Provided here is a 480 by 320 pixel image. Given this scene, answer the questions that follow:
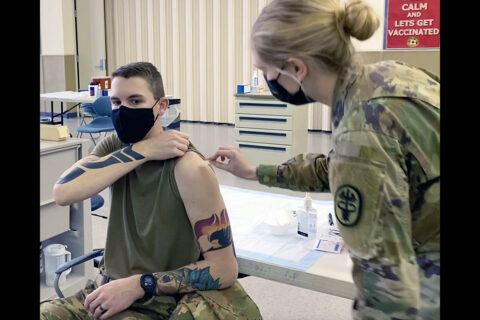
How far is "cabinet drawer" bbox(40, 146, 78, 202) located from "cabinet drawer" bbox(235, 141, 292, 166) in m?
2.72

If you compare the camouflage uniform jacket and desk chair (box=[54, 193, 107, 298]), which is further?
desk chair (box=[54, 193, 107, 298])

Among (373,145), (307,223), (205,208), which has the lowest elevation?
(307,223)

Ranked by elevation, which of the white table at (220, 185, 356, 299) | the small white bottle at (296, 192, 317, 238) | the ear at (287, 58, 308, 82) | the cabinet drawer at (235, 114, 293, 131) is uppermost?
the ear at (287, 58, 308, 82)

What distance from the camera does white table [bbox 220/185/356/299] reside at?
1507 mm

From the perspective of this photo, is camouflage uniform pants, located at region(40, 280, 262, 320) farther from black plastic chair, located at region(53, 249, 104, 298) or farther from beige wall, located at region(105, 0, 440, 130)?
beige wall, located at region(105, 0, 440, 130)

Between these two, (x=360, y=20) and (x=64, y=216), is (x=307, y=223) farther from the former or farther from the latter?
(x=64, y=216)

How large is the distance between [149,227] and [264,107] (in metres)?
3.56

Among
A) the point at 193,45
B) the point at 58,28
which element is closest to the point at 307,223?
the point at 193,45

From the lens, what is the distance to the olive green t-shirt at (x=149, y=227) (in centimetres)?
144

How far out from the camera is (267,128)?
4.89 meters

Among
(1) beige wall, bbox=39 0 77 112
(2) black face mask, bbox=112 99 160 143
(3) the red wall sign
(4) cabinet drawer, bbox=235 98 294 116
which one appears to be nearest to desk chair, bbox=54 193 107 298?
(2) black face mask, bbox=112 99 160 143

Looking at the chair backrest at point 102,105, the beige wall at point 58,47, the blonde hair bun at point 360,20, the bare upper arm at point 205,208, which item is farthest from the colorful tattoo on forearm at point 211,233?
the beige wall at point 58,47

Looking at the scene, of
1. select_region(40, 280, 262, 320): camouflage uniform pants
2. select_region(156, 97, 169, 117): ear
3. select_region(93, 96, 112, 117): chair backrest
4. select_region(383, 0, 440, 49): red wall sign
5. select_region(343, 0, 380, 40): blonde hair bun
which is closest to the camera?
select_region(343, 0, 380, 40): blonde hair bun
